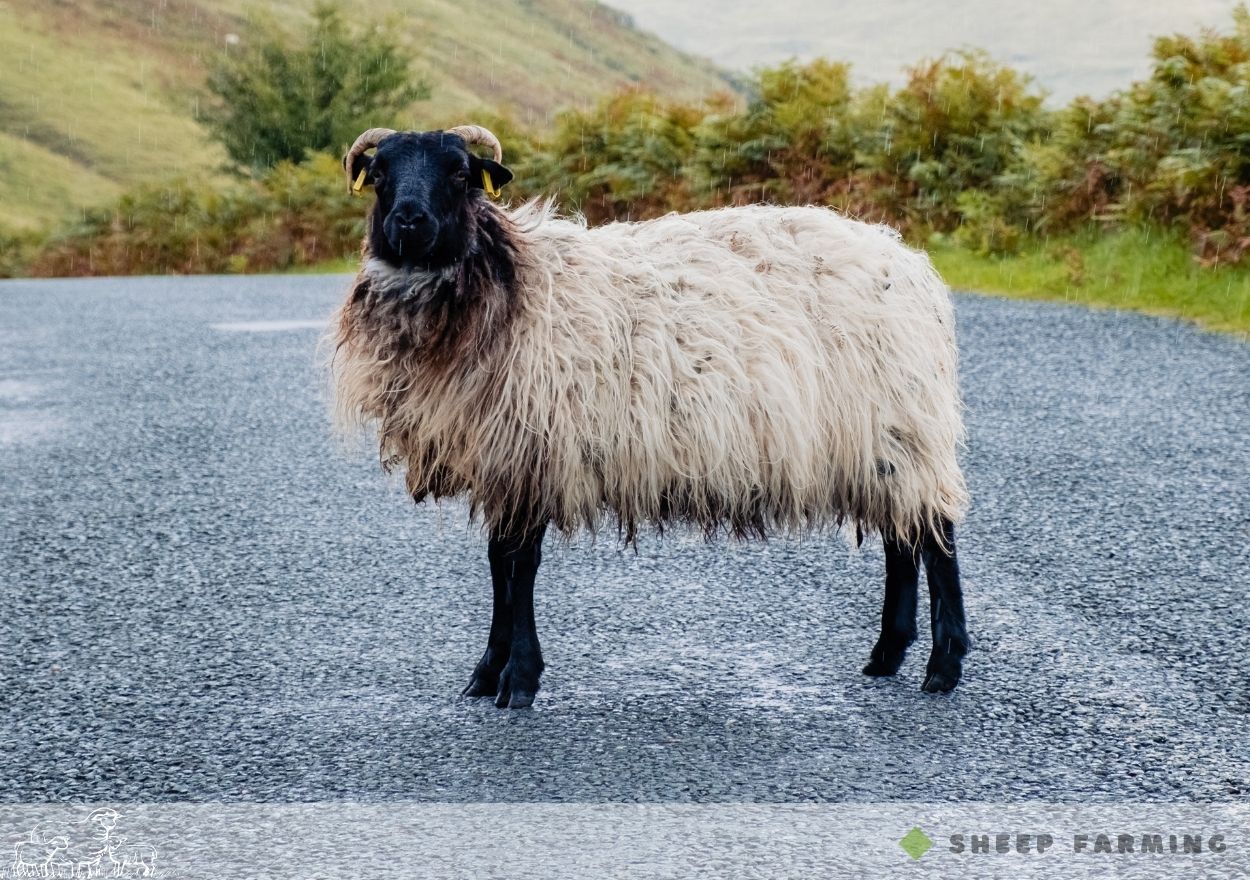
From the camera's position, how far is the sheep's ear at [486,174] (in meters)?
4.68

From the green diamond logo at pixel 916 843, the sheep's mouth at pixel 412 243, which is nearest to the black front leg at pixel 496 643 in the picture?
the sheep's mouth at pixel 412 243

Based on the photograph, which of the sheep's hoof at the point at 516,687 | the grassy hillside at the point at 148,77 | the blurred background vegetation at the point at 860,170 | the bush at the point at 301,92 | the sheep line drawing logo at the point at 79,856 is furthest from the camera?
the grassy hillside at the point at 148,77

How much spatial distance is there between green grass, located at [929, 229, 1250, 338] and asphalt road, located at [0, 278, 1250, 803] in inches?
157

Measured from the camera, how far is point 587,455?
14.4 ft

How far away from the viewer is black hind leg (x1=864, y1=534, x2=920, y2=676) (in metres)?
4.41

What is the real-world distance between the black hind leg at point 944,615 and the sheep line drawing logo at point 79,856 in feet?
7.57

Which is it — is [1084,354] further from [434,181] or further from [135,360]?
Result: [135,360]

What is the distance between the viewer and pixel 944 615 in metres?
4.38

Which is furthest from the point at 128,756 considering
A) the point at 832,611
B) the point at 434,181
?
the point at 832,611

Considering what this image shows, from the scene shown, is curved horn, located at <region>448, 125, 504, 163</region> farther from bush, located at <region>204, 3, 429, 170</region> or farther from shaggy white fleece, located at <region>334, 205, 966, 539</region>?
bush, located at <region>204, 3, 429, 170</region>

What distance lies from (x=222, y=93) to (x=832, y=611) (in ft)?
113

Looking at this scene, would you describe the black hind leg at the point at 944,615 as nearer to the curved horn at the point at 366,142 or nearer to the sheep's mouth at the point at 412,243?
the sheep's mouth at the point at 412,243

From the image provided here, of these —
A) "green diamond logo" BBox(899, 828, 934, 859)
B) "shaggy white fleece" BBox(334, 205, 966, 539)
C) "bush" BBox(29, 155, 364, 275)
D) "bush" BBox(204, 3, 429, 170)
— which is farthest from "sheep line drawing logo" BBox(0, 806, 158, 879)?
"bush" BBox(204, 3, 429, 170)

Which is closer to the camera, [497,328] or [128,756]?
[128,756]
